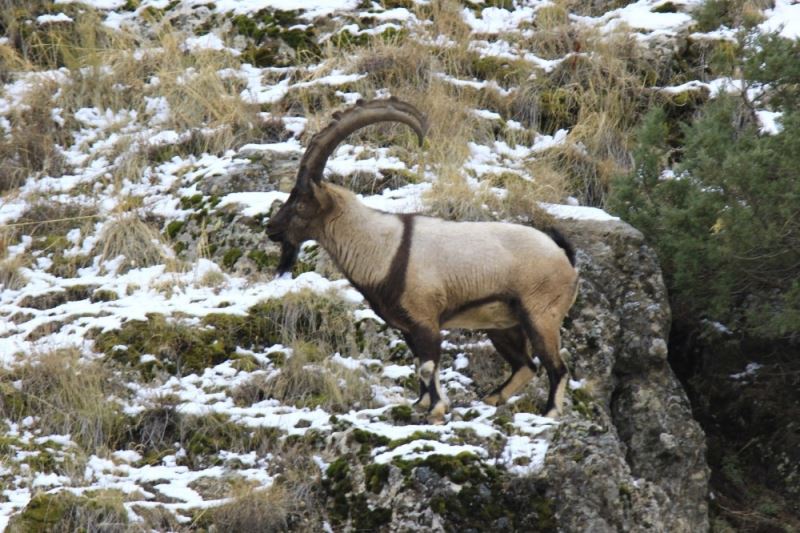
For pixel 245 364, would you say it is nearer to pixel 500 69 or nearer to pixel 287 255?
pixel 287 255

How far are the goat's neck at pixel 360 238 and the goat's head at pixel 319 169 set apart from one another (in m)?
0.09

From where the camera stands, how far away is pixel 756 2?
1291 cm

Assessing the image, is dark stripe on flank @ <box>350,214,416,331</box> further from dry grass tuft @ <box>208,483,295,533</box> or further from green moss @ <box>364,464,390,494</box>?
dry grass tuft @ <box>208,483,295,533</box>

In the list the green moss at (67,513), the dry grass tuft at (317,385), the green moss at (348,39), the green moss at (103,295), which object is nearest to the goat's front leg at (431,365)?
the dry grass tuft at (317,385)

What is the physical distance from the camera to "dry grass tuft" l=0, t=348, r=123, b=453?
7.73 meters

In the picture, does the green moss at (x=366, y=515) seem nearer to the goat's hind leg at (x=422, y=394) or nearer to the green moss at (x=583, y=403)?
the goat's hind leg at (x=422, y=394)

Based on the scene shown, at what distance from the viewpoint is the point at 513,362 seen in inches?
302

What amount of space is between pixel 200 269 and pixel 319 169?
2348 mm

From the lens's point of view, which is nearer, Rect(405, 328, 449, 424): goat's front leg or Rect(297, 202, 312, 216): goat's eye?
Rect(405, 328, 449, 424): goat's front leg

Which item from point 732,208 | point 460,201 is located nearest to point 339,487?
point 460,201

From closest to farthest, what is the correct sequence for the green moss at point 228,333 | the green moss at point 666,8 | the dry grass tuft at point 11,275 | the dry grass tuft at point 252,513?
the dry grass tuft at point 252,513
the green moss at point 228,333
the dry grass tuft at point 11,275
the green moss at point 666,8

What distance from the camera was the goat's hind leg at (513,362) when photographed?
7574mm

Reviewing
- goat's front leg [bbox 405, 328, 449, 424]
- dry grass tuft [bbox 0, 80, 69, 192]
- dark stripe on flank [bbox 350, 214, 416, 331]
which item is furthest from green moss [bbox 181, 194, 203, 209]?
goat's front leg [bbox 405, 328, 449, 424]

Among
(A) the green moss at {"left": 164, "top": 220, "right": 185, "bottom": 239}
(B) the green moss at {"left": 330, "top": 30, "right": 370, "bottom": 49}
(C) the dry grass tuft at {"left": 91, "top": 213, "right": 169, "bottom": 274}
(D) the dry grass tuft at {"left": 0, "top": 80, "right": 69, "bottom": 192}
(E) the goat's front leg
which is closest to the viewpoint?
(E) the goat's front leg
